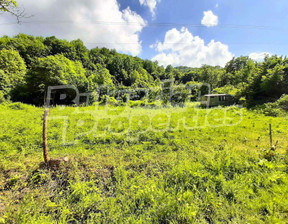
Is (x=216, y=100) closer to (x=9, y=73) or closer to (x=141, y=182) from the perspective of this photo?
(x=141, y=182)

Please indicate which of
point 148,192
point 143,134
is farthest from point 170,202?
point 143,134

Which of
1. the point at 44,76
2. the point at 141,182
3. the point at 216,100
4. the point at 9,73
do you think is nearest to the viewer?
the point at 141,182

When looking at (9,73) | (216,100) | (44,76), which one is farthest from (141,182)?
(9,73)

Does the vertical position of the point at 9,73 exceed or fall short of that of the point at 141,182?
it exceeds it

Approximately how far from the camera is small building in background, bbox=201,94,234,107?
18.9 m

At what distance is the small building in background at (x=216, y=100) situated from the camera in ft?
61.9

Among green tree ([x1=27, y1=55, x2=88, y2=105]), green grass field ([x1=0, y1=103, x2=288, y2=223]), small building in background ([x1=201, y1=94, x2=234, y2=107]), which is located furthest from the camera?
small building in background ([x1=201, y1=94, x2=234, y2=107])

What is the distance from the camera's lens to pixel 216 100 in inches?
752

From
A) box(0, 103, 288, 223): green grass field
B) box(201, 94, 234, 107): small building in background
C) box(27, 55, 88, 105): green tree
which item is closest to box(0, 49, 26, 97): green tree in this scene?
box(27, 55, 88, 105): green tree

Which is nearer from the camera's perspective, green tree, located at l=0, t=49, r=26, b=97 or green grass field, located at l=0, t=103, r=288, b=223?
green grass field, located at l=0, t=103, r=288, b=223

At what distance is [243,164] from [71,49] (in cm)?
4018

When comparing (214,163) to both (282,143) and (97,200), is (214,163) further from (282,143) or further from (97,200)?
(282,143)

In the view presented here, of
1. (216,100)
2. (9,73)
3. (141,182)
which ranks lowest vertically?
(141,182)

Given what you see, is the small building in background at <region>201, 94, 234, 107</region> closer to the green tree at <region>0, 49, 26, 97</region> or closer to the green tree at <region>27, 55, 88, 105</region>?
the green tree at <region>27, 55, 88, 105</region>
